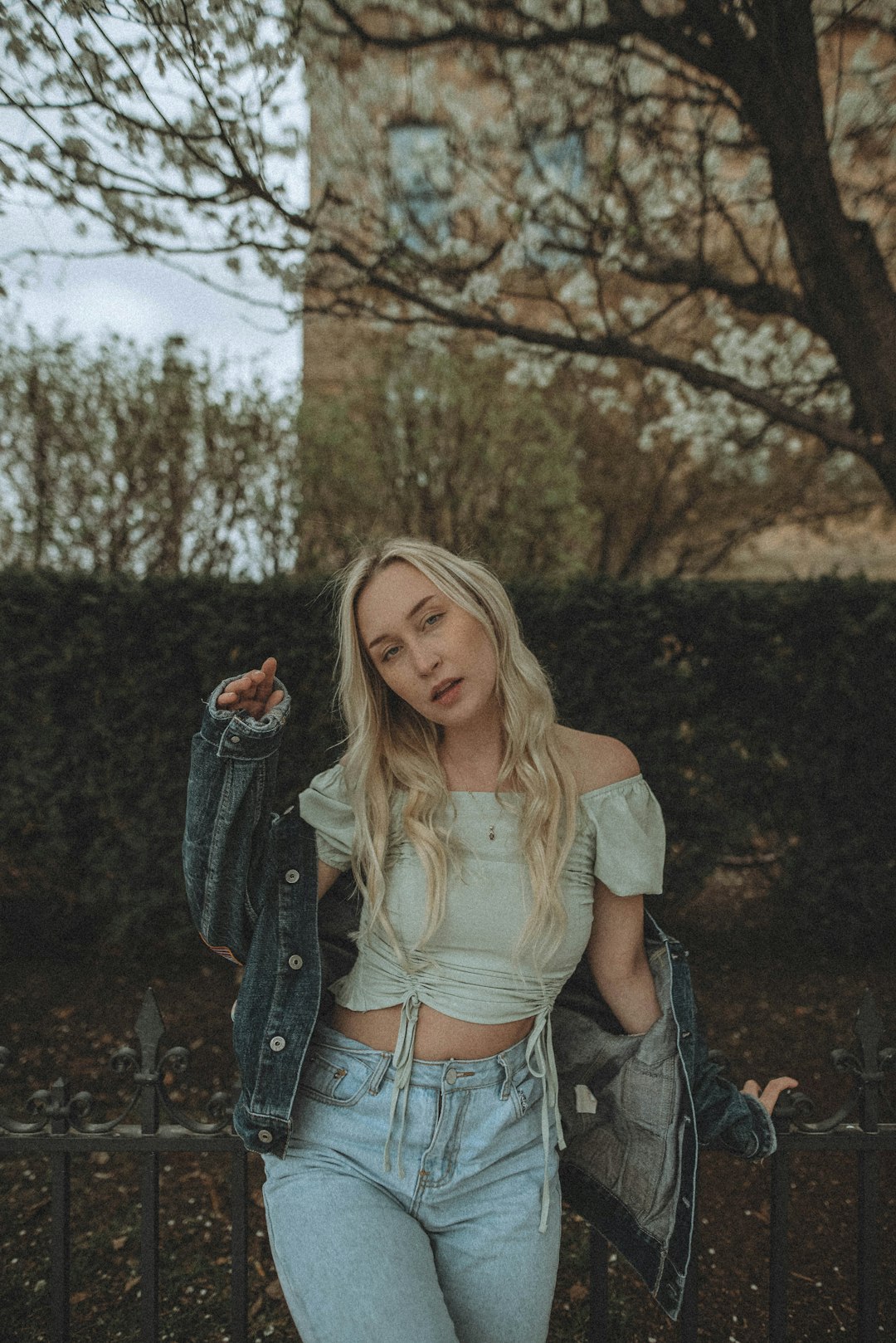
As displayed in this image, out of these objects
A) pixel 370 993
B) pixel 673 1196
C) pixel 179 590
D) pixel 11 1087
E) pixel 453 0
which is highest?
pixel 453 0

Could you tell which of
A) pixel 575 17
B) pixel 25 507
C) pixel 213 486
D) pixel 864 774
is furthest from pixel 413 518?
pixel 864 774

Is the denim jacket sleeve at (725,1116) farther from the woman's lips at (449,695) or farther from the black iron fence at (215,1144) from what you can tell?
the woman's lips at (449,695)

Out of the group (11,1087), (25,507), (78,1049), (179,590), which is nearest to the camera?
(11,1087)

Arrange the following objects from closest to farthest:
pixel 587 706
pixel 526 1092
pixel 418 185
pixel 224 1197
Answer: pixel 526 1092 → pixel 224 1197 → pixel 587 706 → pixel 418 185

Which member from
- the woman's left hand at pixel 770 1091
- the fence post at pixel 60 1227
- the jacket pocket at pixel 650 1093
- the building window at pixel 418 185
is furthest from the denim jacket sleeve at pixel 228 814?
the building window at pixel 418 185

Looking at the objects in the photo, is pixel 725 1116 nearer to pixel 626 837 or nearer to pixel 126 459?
pixel 626 837

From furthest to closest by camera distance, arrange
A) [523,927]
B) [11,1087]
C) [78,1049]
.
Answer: [78,1049] < [11,1087] < [523,927]

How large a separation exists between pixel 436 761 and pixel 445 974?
0.47 metres

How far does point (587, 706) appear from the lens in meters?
4.30

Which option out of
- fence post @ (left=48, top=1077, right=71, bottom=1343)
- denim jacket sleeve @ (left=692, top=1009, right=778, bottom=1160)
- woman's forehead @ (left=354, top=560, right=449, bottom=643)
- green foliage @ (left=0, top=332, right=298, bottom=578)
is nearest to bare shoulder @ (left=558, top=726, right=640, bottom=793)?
→ woman's forehead @ (left=354, top=560, right=449, bottom=643)

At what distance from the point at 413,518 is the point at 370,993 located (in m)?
6.15

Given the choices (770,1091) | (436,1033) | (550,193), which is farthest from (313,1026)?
A: (550,193)

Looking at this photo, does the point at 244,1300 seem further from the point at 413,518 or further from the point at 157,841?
the point at 413,518

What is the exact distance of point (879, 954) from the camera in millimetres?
4488
